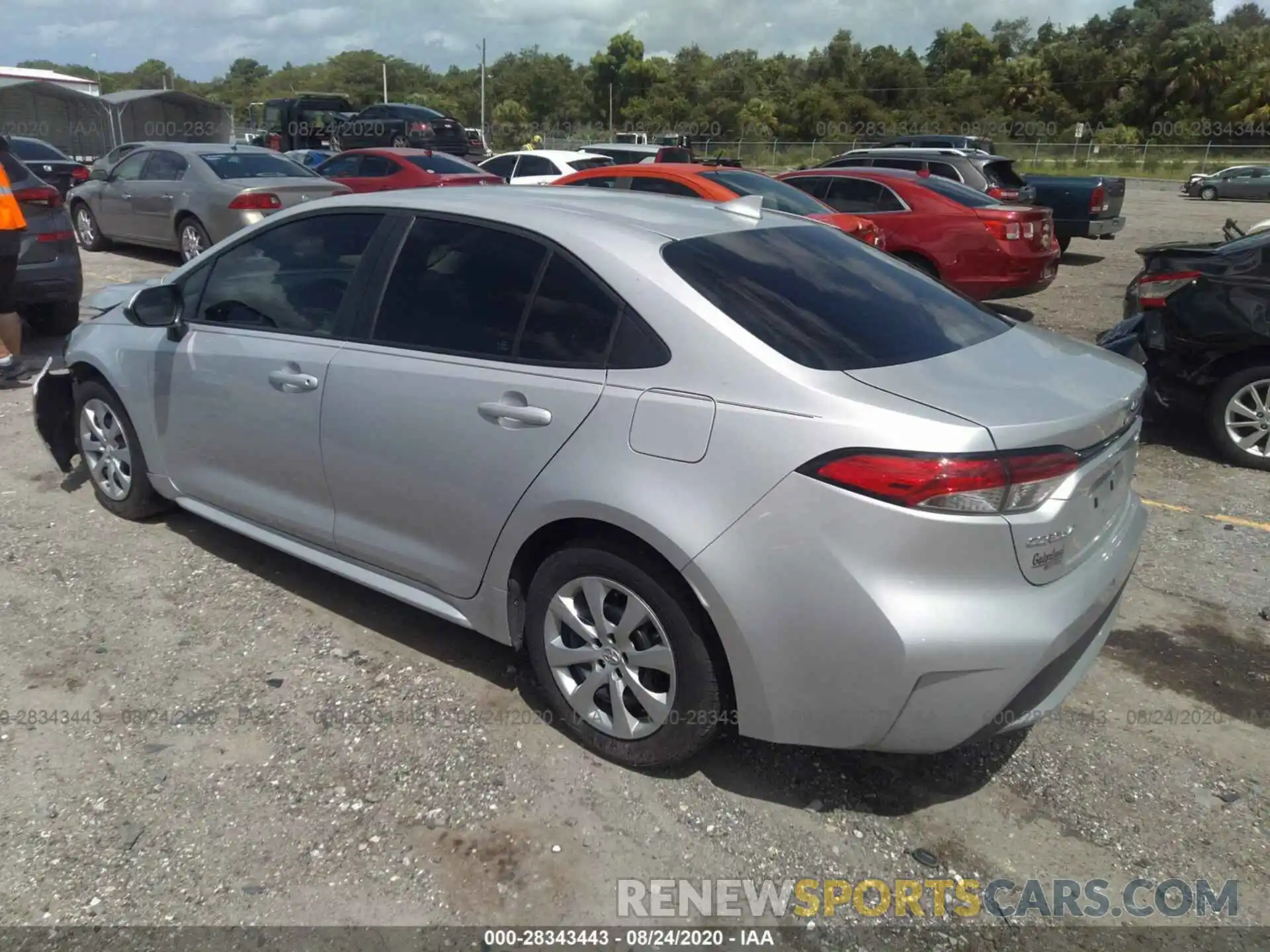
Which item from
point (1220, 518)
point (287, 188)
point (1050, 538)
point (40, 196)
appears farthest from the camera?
point (287, 188)

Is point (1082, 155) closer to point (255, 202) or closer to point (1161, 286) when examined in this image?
point (255, 202)

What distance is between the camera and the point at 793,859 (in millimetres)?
2766

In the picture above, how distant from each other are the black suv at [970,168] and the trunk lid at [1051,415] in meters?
11.0

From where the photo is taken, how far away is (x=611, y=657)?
9.85ft

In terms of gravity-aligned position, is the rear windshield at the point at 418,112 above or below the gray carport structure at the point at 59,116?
above

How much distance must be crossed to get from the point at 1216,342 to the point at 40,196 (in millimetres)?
8495

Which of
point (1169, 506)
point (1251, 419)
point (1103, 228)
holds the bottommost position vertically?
point (1169, 506)

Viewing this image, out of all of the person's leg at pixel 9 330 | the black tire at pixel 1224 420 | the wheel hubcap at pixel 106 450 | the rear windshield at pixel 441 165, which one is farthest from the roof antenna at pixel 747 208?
the rear windshield at pixel 441 165

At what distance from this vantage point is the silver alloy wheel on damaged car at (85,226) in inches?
523

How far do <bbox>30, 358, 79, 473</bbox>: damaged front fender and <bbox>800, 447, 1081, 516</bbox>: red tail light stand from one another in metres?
4.09

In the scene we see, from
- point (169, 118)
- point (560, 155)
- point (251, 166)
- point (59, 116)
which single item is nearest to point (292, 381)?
point (251, 166)

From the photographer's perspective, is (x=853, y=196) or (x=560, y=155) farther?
(x=560, y=155)

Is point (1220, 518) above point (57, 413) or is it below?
below

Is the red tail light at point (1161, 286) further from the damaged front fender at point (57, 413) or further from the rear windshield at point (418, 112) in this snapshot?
the rear windshield at point (418, 112)
